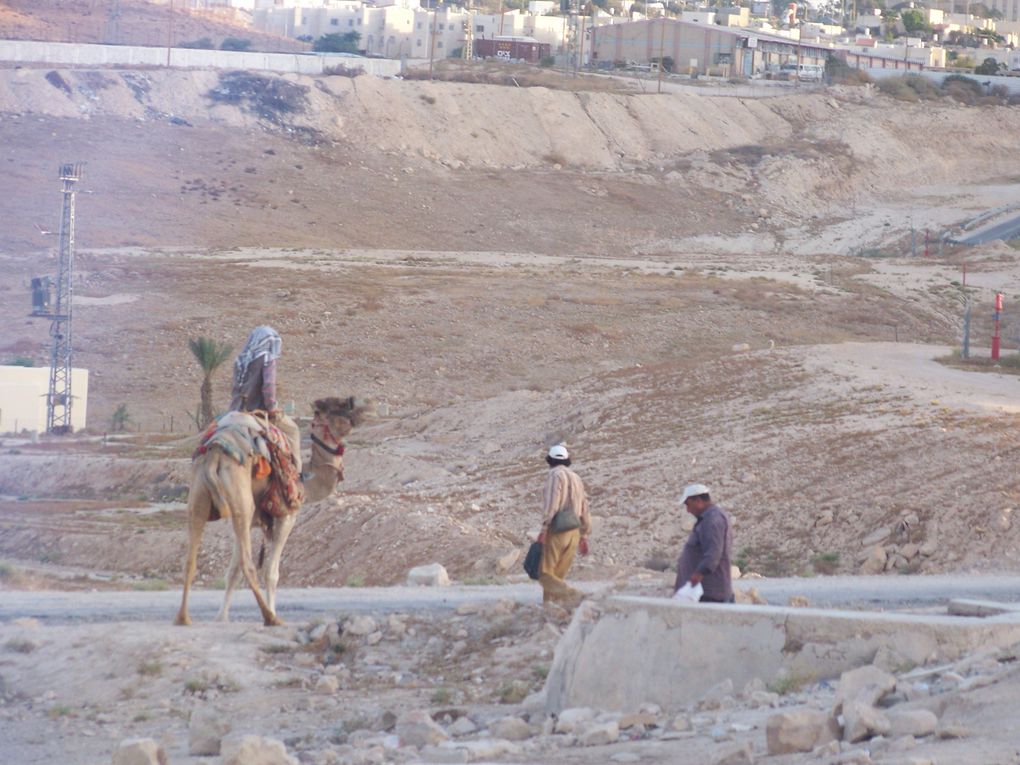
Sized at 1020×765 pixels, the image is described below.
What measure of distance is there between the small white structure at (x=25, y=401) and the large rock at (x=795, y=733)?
32090mm

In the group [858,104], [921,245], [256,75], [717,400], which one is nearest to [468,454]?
[717,400]

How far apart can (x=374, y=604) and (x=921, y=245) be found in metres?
60.9

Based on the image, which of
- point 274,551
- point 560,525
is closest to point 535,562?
point 560,525

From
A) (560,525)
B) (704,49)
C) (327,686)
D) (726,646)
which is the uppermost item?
(704,49)

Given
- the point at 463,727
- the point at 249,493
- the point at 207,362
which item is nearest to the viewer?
the point at 463,727

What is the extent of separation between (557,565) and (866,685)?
486 cm

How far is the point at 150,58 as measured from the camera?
289 ft

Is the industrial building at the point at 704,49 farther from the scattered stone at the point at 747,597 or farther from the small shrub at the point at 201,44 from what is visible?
the scattered stone at the point at 747,597

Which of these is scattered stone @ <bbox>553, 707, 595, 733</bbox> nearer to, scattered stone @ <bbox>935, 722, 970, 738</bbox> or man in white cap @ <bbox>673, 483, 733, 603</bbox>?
man in white cap @ <bbox>673, 483, 733, 603</bbox>

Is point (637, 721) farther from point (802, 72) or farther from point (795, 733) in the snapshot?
point (802, 72)

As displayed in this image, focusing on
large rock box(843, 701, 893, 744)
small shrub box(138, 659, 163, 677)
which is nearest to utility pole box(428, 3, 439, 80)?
small shrub box(138, 659, 163, 677)

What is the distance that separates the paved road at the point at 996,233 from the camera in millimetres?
70500

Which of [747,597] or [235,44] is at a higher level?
[235,44]

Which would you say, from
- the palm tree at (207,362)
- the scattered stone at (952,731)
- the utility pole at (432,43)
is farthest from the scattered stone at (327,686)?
the utility pole at (432,43)
